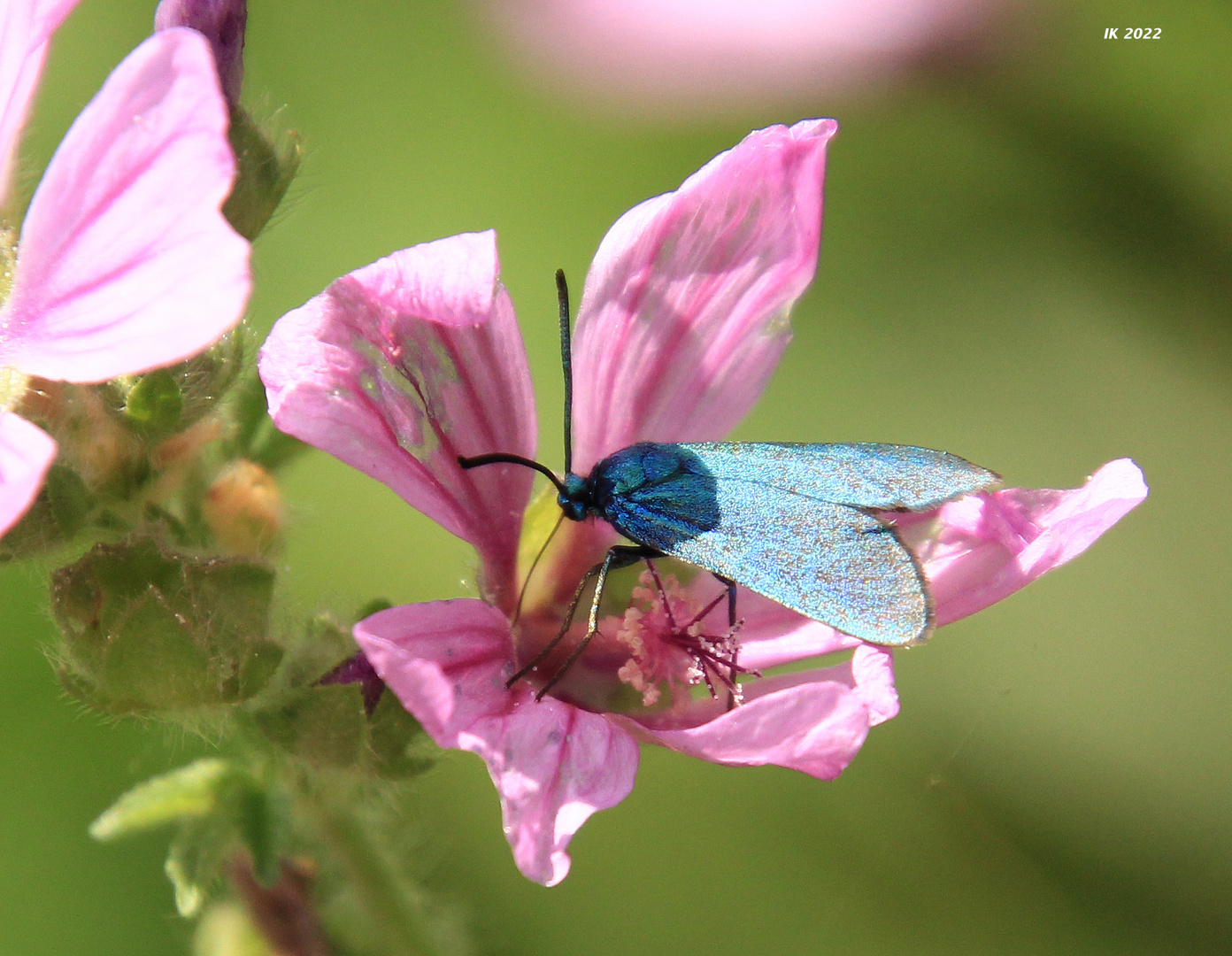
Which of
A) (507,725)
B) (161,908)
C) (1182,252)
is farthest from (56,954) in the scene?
(1182,252)

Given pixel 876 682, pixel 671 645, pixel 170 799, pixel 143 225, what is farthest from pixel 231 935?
pixel 143 225

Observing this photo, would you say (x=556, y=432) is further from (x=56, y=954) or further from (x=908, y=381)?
(x=56, y=954)

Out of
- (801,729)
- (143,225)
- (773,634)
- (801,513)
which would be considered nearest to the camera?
(143,225)

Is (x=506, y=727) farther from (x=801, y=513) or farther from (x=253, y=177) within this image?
(x=253, y=177)

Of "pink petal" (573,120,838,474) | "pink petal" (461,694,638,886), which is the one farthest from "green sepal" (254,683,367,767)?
"pink petal" (573,120,838,474)

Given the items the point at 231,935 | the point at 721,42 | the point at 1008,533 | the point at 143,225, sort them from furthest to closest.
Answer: the point at 721,42 → the point at 231,935 → the point at 1008,533 → the point at 143,225

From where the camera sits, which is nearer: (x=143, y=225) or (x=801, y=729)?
(x=143, y=225)

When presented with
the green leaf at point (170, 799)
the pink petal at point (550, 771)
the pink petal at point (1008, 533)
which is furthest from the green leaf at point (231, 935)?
the pink petal at point (1008, 533)
